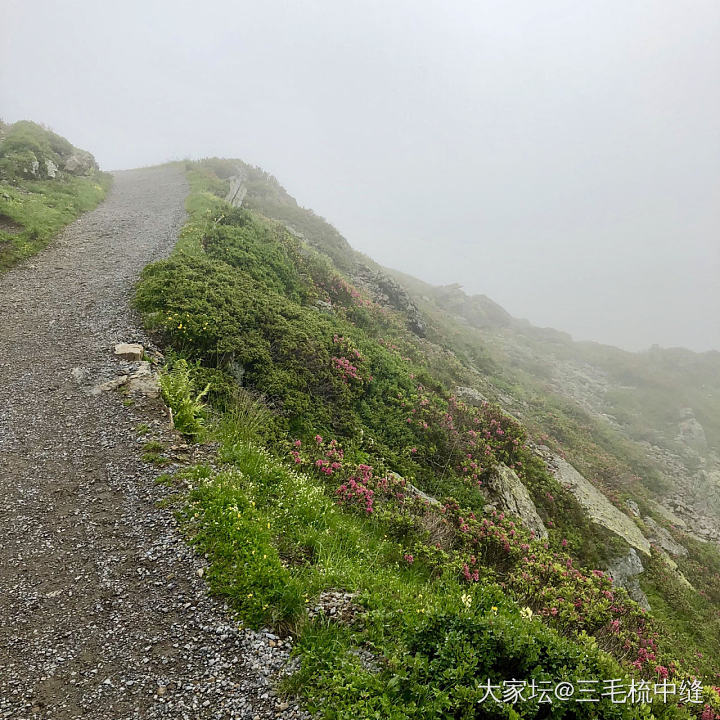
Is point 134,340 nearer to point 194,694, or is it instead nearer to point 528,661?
point 194,694

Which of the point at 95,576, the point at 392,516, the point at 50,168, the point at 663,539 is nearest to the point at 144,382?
the point at 95,576

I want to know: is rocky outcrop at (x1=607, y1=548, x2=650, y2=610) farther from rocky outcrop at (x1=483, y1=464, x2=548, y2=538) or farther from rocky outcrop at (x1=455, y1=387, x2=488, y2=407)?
rocky outcrop at (x1=455, y1=387, x2=488, y2=407)

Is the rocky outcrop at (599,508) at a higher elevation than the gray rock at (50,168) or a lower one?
lower

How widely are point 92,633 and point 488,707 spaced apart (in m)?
5.20

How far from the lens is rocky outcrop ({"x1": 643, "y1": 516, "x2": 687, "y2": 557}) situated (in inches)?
655

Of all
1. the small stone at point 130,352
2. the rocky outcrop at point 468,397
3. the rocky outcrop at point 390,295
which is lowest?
the rocky outcrop at point 468,397

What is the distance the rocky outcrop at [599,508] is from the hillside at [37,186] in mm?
24233

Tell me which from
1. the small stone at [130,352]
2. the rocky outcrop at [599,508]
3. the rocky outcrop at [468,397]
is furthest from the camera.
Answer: the rocky outcrop at [468,397]

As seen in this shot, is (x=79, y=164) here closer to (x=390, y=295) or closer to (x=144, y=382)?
(x=390, y=295)

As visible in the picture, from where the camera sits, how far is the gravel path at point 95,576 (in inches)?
200

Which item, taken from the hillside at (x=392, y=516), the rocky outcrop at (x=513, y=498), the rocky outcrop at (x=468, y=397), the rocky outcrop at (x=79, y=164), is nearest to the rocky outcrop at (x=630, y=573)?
the hillside at (x=392, y=516)

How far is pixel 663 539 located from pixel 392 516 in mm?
14739

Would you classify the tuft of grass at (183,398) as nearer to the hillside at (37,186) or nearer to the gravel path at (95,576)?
the gravel path at (95,576)

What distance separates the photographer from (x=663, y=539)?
17.3 metres
